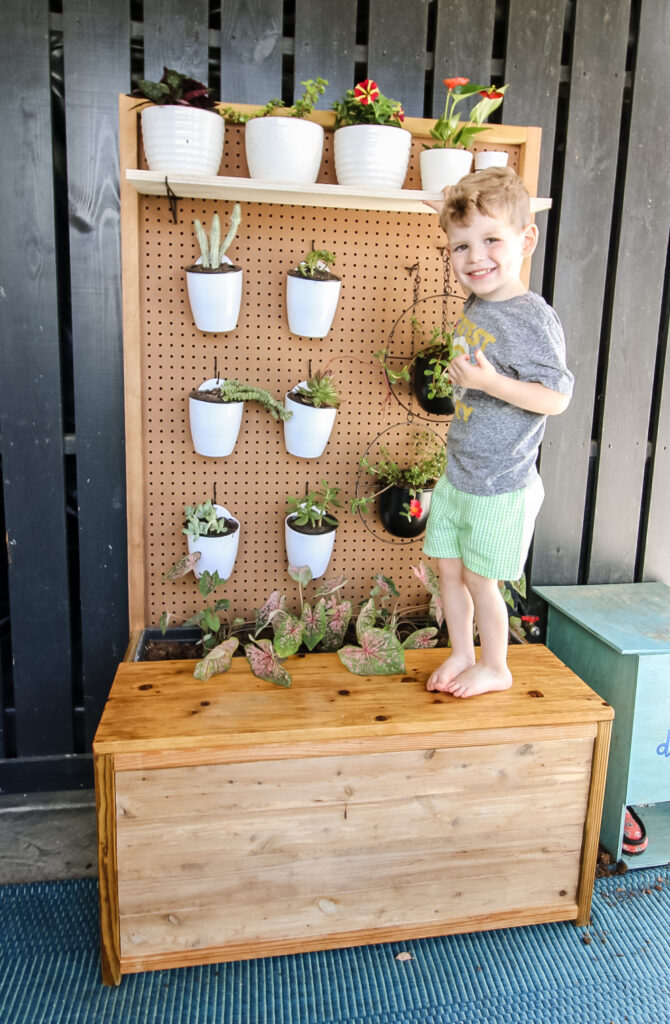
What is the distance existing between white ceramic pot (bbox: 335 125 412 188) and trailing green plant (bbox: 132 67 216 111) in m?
0.35

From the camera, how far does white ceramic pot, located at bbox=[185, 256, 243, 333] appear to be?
6.51ft

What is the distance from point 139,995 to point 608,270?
2.46m

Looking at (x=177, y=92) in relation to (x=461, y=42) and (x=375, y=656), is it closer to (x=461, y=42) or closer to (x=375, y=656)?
(x=461, y=42)

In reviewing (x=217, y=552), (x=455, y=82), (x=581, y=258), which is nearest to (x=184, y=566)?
(x=217, y=552)

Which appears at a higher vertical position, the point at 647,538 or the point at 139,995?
the point at 647,538

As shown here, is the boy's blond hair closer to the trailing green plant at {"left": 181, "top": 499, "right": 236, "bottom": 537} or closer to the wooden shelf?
the wooden shelf

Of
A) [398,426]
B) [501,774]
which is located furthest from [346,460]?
[501,774]

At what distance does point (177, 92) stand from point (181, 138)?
103 mm

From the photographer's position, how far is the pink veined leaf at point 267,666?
1908 mm

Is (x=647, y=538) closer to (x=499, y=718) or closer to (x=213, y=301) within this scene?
(x=499, y=718)

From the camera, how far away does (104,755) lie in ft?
5.34

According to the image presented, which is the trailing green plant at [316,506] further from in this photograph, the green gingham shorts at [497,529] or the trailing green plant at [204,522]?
the green gingham shorts at [497,529]

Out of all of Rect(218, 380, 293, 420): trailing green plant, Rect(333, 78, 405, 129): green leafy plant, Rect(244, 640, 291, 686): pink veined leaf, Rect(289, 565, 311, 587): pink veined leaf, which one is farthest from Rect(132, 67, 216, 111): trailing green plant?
Rect(244, 640, 291, 686): pink veined leaf

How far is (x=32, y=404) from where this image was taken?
2293mm
